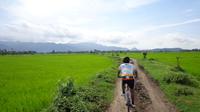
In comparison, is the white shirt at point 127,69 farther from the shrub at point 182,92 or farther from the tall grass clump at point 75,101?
the shrub at point 182,92

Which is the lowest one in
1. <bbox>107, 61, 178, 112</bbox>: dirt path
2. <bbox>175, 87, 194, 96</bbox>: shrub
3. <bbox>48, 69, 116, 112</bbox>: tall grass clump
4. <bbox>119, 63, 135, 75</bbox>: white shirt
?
<bbox>107, 61, 178, 112</bbox>: dirt path

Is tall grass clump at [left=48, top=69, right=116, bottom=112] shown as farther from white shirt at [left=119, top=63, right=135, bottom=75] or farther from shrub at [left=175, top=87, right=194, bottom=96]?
shrub at [left=175, top=87, right=194, bottom=96]

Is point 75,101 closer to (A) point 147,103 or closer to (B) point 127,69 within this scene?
(B) point 127,69

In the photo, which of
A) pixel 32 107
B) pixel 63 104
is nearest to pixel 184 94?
pixel 63 104

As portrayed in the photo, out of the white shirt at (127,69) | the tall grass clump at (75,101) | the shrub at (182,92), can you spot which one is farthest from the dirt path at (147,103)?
the white shirt at (127,69)

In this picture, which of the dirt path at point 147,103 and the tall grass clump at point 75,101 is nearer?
the tall grass clump at point 75,101

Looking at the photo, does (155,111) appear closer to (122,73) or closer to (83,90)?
(122,73)

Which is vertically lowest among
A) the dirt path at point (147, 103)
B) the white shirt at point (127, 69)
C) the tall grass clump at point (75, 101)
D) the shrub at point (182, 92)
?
the dirt path at point (147, 103)

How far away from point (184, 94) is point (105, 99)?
174 inches

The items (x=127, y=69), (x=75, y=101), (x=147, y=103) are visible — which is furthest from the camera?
(x=147, y=103)

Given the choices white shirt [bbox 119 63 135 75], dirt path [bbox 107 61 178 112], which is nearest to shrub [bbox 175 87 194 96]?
dirt path [bbox 107 61 178 112]

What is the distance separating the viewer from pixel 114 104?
9.58 meters

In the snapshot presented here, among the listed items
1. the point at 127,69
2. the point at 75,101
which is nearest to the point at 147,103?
the point at 127,69

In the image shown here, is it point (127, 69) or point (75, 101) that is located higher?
point (127, 69)
